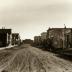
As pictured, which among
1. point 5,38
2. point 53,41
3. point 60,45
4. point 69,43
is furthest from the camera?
point 5,38

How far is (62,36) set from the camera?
2379 inches

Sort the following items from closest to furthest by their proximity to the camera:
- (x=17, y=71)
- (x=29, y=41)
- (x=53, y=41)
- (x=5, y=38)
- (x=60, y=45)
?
1. (x=17, y=71)
2. (x=60, y=45)
3. (x=53, y=41)
4. (x=5, y=38)
5. (x=29, y=41)

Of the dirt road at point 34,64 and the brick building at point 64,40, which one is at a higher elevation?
the brick building at point 64,40

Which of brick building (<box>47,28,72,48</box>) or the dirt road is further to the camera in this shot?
brick building (<box>47,28,72,48</box>)

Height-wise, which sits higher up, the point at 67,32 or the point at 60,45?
the point at 67,32

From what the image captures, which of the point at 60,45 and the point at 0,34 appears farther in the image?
the point at 0,34

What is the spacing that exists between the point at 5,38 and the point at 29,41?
361 ft

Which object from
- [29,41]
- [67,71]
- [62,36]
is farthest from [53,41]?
[29,41]

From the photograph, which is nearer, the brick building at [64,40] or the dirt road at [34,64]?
the dirt road at [34,64]

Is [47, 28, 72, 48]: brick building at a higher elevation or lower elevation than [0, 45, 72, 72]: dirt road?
higher

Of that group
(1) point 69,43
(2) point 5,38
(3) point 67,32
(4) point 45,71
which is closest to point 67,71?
(4) point 45,71

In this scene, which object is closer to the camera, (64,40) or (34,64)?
(34,64)

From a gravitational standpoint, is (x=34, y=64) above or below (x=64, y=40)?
below

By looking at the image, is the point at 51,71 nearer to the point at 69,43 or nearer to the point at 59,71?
the point at 59,71
